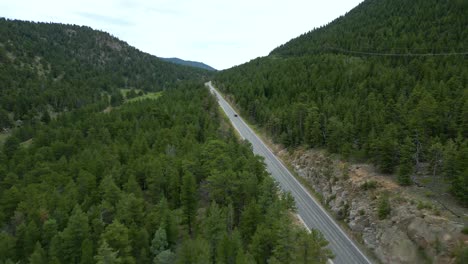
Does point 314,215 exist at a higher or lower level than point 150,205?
lower

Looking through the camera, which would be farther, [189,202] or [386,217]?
[189,202]

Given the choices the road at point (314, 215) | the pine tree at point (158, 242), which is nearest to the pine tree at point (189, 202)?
the pine tree at point (158, 242)

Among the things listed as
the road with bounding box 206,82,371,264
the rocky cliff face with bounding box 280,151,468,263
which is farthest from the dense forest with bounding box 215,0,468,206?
the road with bounding box 206,82,371,264

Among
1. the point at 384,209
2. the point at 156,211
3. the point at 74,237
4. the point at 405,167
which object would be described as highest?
the point at 74,237

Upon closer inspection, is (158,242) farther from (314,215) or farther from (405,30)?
(405,30)

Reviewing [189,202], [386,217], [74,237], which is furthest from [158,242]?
[386,217]

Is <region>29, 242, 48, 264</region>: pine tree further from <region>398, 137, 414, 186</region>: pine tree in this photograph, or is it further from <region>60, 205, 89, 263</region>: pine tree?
<region>398, 137, 414, 186</region>: pine tree

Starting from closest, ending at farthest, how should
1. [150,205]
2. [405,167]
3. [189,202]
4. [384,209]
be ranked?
1. [384,209]
2. [405,167]
3. [189,202]
4. [150,205]

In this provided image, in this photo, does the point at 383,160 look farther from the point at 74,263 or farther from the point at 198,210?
the point at 74,263

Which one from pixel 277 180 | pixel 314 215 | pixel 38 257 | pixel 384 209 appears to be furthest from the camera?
pixel 277 180
